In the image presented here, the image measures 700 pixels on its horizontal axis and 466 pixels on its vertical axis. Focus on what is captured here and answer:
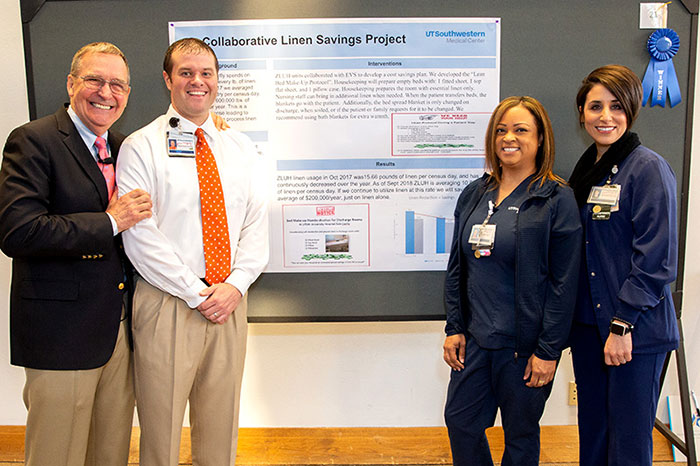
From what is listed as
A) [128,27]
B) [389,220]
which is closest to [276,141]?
[389,220]

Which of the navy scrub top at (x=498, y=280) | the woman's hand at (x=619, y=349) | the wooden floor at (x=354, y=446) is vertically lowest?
the wooden floor at (x=354, y=446)

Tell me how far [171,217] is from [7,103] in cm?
156

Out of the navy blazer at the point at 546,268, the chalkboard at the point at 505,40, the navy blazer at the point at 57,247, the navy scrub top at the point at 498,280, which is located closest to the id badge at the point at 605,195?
the navy blazer at the point at 546,268

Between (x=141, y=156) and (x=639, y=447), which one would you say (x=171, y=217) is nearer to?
(x=141, y=156)

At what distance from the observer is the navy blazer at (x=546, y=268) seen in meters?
1.65

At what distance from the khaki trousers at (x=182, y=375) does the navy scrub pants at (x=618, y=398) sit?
1295 millimetres

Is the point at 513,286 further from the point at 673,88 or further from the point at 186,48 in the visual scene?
the point at 186,48

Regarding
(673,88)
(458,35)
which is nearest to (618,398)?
(673,88)

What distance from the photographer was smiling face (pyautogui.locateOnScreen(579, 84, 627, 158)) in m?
1.72

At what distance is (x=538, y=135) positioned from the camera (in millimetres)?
1738

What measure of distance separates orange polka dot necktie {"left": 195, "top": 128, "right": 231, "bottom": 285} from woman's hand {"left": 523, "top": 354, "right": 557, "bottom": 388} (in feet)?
3.69

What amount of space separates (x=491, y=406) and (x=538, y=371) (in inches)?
9.8

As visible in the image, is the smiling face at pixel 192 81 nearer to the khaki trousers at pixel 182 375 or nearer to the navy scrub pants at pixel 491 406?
the khaki trousers at pixel 182 375

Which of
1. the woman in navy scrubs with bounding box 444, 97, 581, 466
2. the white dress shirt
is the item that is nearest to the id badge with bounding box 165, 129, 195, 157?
the white dress shirt
